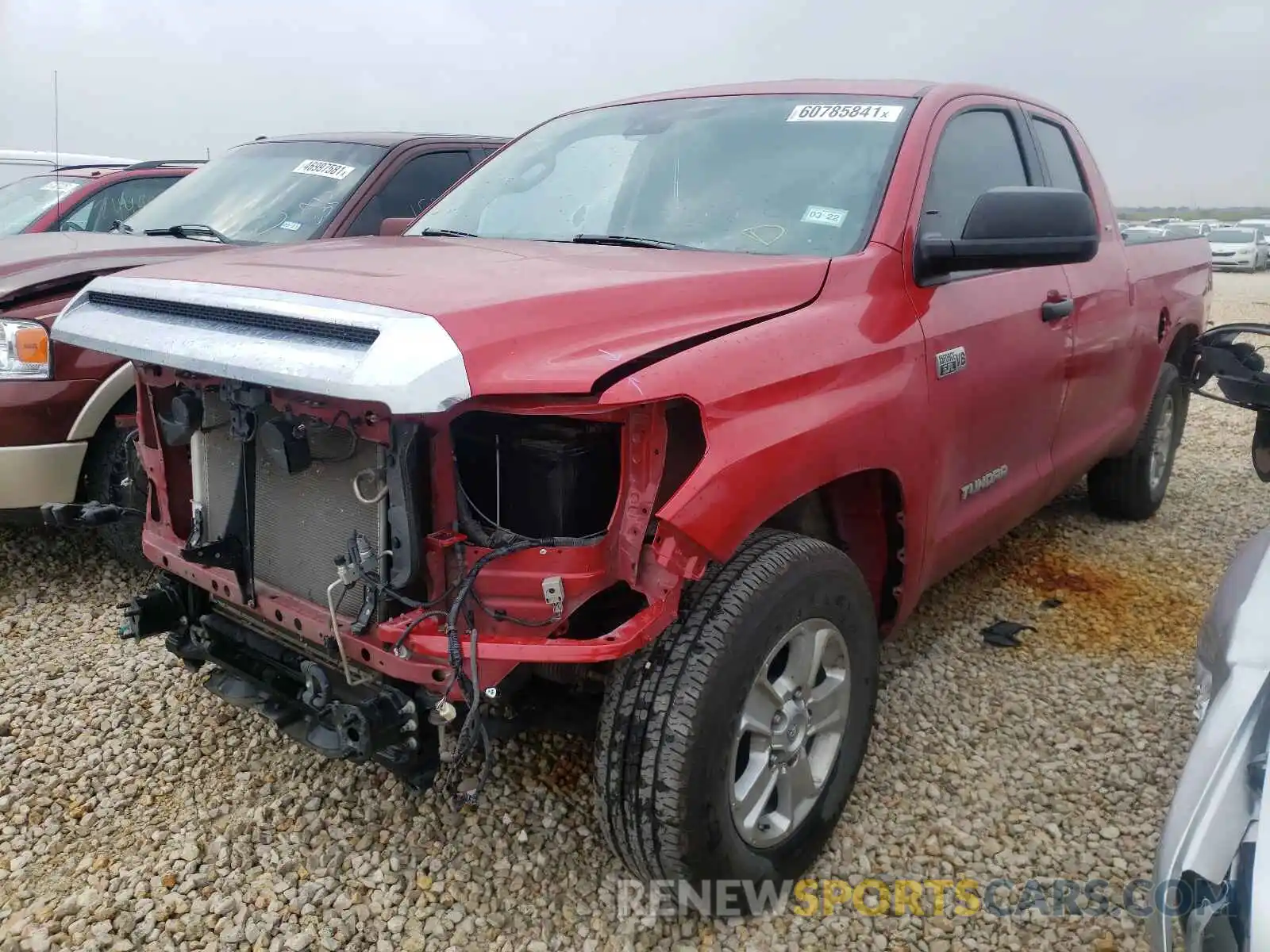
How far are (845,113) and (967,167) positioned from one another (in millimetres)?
465

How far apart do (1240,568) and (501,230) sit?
7.23ft

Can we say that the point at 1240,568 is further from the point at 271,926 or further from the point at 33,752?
the point at 33,752

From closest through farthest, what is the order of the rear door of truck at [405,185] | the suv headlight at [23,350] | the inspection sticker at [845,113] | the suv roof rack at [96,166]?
1. the inspection sticker at [845,113]
2. the suv headlight at [23,350]
3. the rear door of truck at [405,185]
4. the suv roof rack at [96,166]

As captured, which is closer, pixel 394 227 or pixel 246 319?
pixel 246 319

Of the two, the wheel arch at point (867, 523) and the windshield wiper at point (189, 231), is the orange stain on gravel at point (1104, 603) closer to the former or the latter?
the wheel arch at point (867, 523)

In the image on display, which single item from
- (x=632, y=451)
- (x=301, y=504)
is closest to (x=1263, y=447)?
(x=632, y=451)

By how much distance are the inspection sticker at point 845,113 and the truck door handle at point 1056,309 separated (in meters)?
0.83

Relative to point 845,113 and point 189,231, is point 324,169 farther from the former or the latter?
point 845,113

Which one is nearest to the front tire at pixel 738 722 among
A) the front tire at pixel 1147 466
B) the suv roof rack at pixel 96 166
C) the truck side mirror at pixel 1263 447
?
the truck side mirror at pixel 1263 447

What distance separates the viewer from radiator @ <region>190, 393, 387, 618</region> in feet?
6.69

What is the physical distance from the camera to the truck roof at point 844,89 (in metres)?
2.99

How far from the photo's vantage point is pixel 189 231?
482 cm

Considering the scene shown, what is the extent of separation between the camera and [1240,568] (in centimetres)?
234

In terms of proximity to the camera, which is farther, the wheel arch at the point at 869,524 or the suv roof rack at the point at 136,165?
the suv roof rack at the point at 136,165
